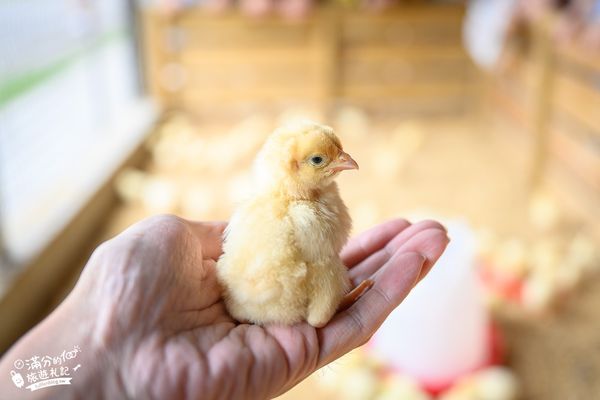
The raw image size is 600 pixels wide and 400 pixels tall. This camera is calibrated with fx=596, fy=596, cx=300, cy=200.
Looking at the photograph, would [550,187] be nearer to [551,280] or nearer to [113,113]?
[551,280]

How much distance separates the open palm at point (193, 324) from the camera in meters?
0.66

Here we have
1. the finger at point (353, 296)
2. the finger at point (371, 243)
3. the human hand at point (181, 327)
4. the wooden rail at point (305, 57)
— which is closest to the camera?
the human hand at point (181, 327)

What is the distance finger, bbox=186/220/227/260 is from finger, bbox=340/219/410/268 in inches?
8.0

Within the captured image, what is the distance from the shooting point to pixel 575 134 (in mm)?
2496

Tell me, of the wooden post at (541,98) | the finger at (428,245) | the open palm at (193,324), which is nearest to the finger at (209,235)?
the open palm at (193,324)

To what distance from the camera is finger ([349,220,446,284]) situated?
86 cm

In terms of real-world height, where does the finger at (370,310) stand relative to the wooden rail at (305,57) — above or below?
above

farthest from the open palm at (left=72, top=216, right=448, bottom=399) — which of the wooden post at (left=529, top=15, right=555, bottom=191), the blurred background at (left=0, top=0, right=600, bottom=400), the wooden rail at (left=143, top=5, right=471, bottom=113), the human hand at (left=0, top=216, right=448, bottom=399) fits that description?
the wooden rail at (left=143, top=5, right=471, bottom=113)

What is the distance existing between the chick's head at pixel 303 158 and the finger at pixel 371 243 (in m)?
0.21

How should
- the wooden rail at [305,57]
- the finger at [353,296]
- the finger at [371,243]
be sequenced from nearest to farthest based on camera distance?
the finger at [353,296] → the finger at [371,243] → the wooden rail at [305,57]

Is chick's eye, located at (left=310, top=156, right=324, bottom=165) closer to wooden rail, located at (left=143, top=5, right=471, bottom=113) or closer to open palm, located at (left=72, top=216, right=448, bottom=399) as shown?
open palm, located at (left=72, top=216, right=448, bottom=399)

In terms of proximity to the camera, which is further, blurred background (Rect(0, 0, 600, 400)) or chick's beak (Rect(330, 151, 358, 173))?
blurred background (Rect(0, 0, 600, 400))

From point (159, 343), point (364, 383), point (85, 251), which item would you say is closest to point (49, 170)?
point (85, 251)

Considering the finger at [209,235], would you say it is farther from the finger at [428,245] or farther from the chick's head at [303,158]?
the finger at [428,245]
